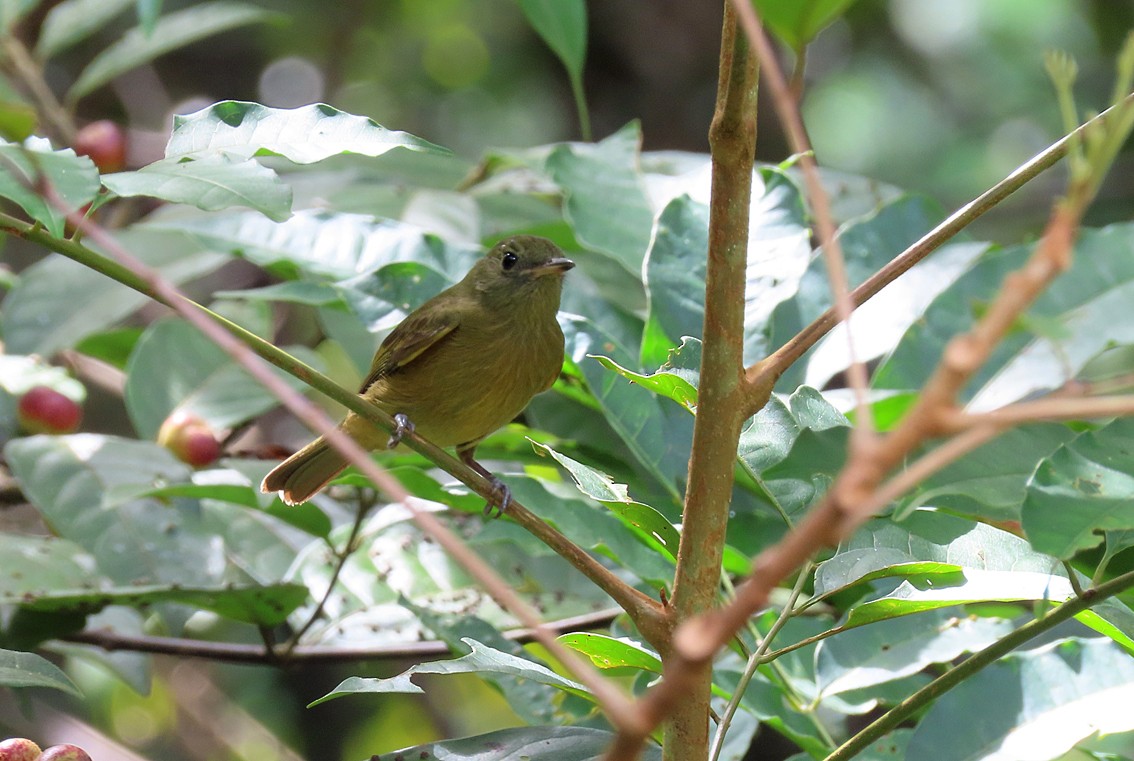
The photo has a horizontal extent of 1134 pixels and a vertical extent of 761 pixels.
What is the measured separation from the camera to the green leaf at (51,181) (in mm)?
1526

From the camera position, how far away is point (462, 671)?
171 centimetres

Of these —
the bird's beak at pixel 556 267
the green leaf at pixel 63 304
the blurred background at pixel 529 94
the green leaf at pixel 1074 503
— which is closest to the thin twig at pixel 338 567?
the bird's beak at pixel 556 267

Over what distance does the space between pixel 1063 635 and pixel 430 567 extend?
172 centimetres

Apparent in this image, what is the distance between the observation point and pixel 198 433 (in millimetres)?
3527

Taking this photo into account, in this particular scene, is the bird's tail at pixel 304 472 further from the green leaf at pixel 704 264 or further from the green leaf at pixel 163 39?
the green leaf at pixel 163 39

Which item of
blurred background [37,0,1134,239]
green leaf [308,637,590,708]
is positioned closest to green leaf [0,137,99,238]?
green leaf [308,637,590,708]

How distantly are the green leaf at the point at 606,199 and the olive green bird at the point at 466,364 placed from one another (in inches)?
17.1

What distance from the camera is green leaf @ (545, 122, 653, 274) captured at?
3.00 m

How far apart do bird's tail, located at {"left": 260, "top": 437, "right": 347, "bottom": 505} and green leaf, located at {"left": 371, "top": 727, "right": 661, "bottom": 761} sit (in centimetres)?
166

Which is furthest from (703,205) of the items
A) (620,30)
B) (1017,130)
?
(1017,130)

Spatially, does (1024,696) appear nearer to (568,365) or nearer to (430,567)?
(568,365)

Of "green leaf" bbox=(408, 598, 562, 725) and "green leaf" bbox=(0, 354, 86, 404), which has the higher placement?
"green leaf" bbox=(0, 354, 86, 404)

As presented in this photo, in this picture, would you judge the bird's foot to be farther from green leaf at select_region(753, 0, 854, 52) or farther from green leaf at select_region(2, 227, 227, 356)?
green leaf at select_region(2, 227, 227, 356)

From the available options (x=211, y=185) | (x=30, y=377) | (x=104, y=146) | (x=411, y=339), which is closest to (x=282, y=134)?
(x=211, y=185)
